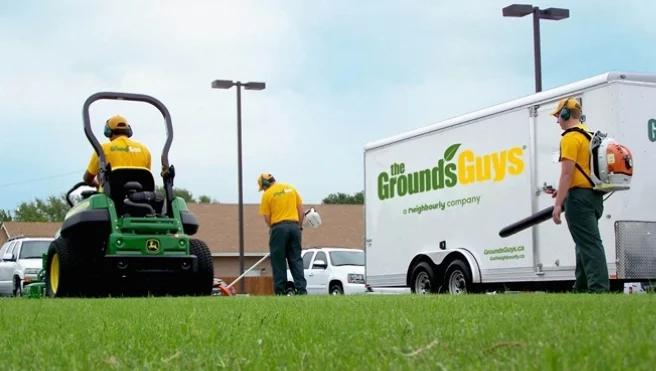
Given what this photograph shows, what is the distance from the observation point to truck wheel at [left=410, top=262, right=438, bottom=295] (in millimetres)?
16000

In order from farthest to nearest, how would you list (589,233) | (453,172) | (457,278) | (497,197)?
(453,172) → (457,278) → (497,197) → (589,233)

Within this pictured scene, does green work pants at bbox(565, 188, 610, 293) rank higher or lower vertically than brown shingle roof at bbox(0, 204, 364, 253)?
lower

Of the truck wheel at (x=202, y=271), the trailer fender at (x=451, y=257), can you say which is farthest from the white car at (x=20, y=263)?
the truck wheel at (x=202, y=271)

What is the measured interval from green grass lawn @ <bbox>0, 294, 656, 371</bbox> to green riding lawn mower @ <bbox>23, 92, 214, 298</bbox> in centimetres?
623

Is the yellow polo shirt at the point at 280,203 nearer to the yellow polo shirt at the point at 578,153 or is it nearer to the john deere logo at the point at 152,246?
the john deere logo at the point at 152,246

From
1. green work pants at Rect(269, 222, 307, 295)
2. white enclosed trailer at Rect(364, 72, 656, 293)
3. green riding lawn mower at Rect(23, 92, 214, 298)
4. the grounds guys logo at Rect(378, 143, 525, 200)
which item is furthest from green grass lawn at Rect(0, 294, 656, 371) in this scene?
green work pants at Rect(269, 222, 307, 295)

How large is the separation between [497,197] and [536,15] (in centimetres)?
890

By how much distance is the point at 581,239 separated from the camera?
966 cm

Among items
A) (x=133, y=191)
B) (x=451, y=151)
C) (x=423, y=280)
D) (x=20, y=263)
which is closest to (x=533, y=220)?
(x=451, y=151)

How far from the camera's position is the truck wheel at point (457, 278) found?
15.1m

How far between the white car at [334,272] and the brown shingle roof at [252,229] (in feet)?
74.1

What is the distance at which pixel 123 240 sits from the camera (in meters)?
12.4

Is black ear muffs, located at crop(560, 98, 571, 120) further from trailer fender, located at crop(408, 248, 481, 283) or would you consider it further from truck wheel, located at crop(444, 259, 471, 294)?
truck wheel, located at crop(444, 259, 471, 294)

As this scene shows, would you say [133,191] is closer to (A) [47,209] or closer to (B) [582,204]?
(B) [582,204]
